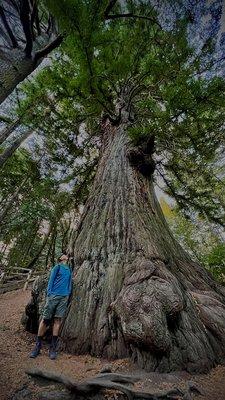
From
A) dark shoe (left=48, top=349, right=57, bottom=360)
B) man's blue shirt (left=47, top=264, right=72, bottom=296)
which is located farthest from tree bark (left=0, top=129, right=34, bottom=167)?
dark shoe (left=48, top=349, right=57, bottom=360)

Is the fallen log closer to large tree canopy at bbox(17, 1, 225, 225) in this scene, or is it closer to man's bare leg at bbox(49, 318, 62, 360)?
man's bare leg at bbox(49, 318, 62, 360)

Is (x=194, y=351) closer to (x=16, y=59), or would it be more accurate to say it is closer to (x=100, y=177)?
(x=100, y=177)

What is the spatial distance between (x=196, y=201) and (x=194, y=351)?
4.72 m

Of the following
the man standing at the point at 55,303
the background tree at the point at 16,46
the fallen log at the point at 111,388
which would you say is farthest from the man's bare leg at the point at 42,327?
the background tree at the point at 16,46

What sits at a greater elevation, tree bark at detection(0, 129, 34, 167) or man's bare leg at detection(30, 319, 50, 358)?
tree bark at detection(0, 129, 34, 167)

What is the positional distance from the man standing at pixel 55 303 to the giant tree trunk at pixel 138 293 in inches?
4.6

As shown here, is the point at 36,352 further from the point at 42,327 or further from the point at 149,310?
the point at 149,310

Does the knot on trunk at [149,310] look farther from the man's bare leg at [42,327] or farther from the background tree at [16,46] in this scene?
the background tree at [16,46]

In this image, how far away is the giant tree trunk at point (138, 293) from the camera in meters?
2.64

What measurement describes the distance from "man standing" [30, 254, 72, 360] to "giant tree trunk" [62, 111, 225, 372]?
12cm

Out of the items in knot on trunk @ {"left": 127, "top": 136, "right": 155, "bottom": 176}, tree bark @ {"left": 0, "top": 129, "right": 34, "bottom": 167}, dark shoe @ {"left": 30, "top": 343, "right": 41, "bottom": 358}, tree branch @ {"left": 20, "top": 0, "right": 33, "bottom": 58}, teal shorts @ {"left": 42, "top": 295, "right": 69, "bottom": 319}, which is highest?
tree bark @ {"left": 0, "top": 129, "right": 34, "bottom": 167}

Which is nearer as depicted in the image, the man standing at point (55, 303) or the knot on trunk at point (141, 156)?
the man standing at point (55, 303)

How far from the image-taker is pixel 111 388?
85.0 inches

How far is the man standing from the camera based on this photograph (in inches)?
121
